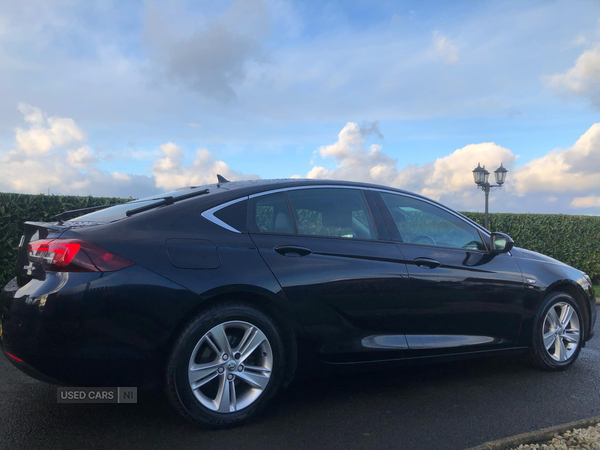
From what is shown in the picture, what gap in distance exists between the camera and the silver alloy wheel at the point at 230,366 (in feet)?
9.28

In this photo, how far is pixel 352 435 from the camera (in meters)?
2.89

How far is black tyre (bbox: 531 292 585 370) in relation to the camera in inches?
168

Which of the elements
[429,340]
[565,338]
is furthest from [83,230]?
[565,338]

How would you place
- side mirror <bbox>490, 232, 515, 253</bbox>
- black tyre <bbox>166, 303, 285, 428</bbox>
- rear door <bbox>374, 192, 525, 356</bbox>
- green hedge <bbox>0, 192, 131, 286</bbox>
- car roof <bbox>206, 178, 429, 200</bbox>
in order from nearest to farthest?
black tyre <bbox>166, 303, 285, 428</bbox> < car roof <bbox>206, 178, 429, 200</bbox> < rear door <bbox>374, 192, 525, 356</bbox> < side mirror <bbox>490, 232, 515, 253</bbox> < green hedge <bbox>0, 192, 131, 286</bbox>

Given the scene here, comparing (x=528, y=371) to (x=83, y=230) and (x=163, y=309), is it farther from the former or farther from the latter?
(x=83, y=230)

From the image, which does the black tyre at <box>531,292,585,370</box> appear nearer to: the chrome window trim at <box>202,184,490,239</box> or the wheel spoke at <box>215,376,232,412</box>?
the chrome window trim at <box>202,184,490,239</box>

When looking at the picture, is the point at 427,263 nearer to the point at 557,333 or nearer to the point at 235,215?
the point at 235,215

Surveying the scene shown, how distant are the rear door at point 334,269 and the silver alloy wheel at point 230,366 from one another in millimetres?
340

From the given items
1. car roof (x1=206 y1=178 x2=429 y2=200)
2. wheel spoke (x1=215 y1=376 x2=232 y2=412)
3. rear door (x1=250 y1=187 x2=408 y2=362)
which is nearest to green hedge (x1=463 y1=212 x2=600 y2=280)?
car roof (x1=206 y1=178 x2=429 y2=200)

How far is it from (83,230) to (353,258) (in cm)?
174

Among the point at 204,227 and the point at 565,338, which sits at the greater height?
the point at 204,227

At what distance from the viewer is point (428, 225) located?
4070 mm

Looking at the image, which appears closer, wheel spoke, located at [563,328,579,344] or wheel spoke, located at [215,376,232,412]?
wheel spoke, located at [215,376,232,412]

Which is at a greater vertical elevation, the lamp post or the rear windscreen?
the lamp post
